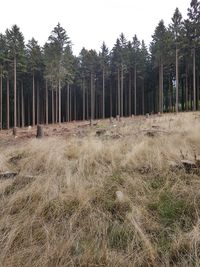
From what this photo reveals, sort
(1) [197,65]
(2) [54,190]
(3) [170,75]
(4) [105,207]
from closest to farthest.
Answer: (4) [105,207] → (2) [54,190] → (1) [197,65] → (3) [170,75]

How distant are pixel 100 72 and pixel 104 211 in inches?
2119

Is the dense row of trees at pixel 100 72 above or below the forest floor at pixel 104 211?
above

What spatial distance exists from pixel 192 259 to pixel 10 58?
4062 cm

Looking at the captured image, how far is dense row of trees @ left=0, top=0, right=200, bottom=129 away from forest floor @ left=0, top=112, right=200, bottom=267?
3078 centimetres

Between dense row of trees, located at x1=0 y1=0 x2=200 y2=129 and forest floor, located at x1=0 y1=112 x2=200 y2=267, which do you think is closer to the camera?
forest floor, located at x1=0 y1=112 x2=200 y2=267

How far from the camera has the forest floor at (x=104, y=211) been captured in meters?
3.41

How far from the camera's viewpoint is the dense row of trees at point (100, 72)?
39625mm

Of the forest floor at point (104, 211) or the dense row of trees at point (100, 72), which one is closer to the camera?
the forest floor at point (104, 211)

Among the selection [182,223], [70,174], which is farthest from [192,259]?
[70,174]

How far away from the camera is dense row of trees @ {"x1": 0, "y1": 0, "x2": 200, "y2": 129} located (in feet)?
130

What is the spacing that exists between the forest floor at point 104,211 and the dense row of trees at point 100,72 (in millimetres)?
30780

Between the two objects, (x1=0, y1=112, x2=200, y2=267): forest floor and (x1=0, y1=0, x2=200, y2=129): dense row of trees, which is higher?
(x1=0, y1=0, x2=200, y2=129): dense row of trees

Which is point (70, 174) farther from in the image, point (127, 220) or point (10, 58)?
point (10, 58)

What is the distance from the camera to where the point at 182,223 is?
394cm
